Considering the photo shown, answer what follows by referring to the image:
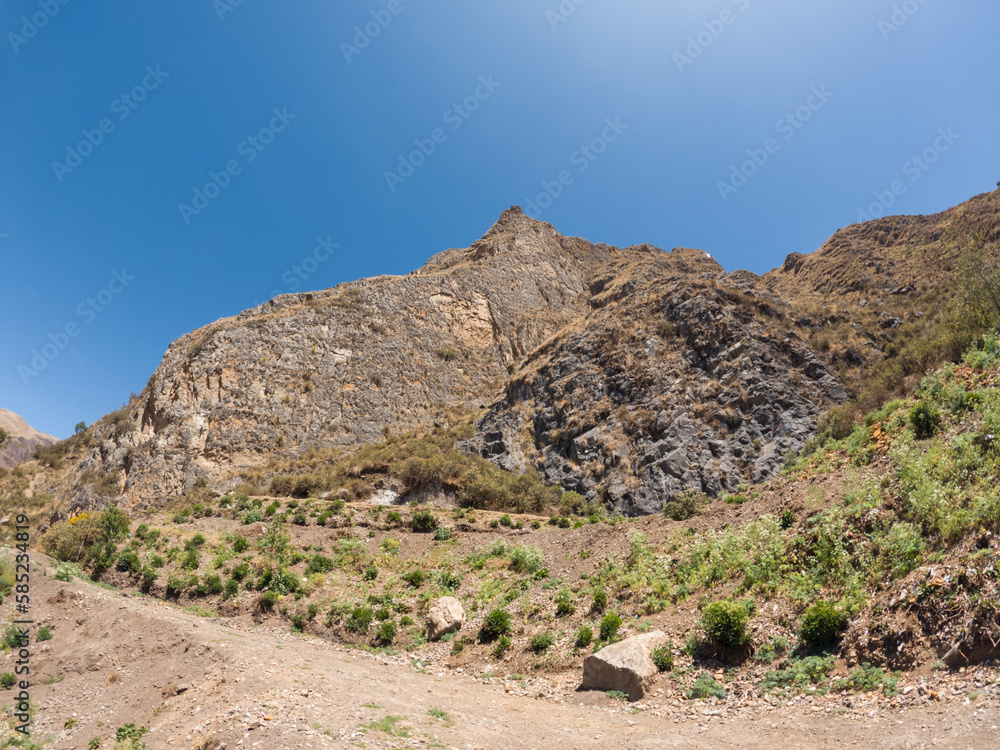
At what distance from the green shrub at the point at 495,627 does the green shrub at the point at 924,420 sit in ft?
42.6

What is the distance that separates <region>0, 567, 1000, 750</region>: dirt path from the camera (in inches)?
281

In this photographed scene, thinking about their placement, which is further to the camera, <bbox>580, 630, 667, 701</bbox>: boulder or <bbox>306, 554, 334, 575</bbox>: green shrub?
<bbox>306, 554, 334, 575</bbox>: green shrub

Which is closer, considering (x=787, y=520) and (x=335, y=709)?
(x=335, y=709)

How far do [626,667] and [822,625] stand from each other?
387 centimetres

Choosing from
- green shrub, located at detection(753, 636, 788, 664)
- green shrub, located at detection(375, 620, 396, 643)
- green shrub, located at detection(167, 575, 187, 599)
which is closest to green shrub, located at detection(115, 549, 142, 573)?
green shrub, located at detection(167, 575, 187, 599)

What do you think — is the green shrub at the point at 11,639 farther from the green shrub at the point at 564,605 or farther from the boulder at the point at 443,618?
the green shrub at the point at 564,605

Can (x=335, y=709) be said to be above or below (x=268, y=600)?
below

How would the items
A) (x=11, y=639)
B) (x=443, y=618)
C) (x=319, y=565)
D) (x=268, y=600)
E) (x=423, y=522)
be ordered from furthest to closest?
(x=423, y=522) < (x=319, y=565) < (x=268, y=600) < (x=443, y=618) < (x=11, y=639)

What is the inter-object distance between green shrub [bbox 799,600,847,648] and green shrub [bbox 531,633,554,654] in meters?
6.15

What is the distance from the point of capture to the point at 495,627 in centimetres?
1432

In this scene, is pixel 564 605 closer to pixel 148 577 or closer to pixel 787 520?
pixel 787 520

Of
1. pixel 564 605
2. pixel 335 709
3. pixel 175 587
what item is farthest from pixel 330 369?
pixel 335 709

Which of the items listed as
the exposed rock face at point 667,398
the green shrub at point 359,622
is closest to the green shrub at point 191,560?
the green shrub at point 359,622

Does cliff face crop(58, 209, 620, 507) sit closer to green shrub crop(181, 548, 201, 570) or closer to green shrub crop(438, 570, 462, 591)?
green shrub crop(181, 548, 201, 570)
